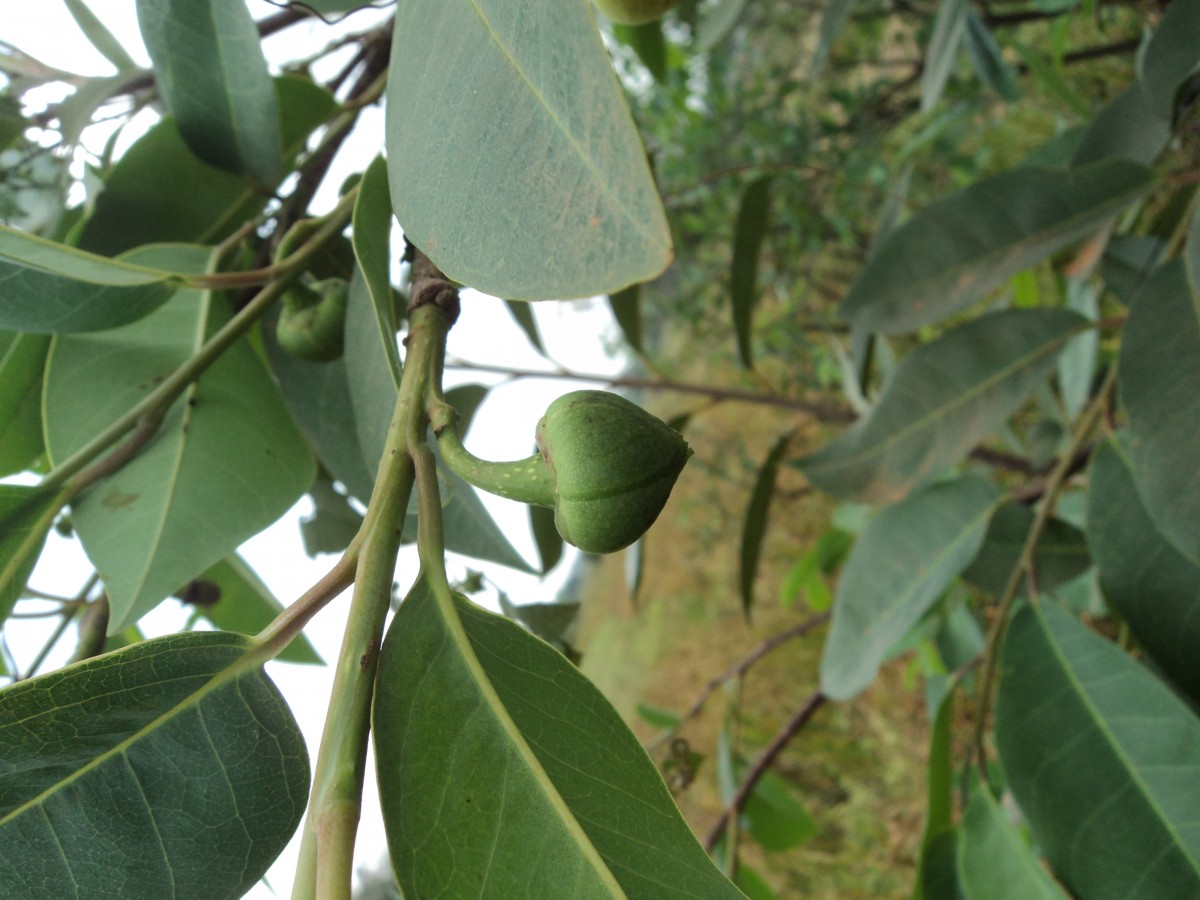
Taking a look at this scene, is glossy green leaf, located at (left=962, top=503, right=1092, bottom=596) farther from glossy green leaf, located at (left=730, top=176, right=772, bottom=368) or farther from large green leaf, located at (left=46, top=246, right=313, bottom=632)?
large green leaf, located at (left=46, top=246, right=313, bottom=632)

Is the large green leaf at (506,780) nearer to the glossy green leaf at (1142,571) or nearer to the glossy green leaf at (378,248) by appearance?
the glossy green leaf at (378,248)

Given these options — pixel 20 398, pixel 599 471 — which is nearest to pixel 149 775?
pixel 599 471

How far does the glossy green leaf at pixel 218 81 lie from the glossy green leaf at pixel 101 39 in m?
0.17

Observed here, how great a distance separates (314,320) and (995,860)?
2.09ft

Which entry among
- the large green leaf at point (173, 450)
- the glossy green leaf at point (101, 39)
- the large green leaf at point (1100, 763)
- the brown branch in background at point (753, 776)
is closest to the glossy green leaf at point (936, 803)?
the large green leaf at point (1100, 763)

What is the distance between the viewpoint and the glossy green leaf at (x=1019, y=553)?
1006mm

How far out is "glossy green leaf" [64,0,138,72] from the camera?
0.71 m

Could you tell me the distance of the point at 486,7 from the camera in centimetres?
33

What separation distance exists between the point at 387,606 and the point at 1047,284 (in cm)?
224

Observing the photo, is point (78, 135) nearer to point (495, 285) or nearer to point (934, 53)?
point (495, 285)

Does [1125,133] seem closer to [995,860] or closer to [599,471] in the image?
[995,860]

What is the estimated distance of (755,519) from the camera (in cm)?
132

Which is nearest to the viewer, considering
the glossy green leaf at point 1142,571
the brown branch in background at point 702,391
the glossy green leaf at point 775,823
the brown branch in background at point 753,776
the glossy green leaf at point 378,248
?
the glossy green leaf at point 378,248

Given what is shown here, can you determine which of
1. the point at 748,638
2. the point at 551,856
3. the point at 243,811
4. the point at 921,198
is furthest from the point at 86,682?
the point at 748,638
